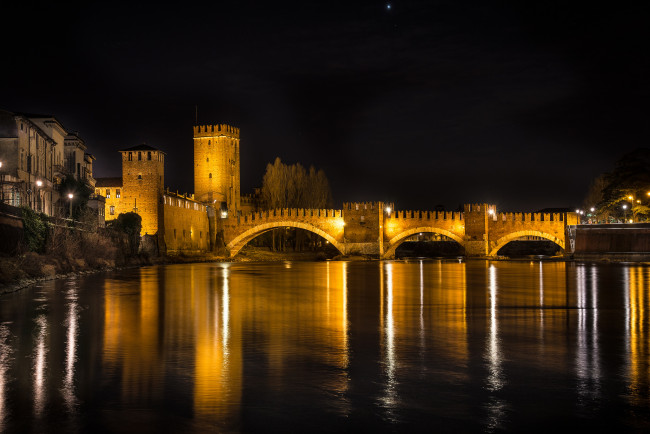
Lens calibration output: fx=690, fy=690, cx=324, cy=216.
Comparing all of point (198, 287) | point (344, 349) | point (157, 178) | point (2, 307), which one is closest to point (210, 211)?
point (157, 178)

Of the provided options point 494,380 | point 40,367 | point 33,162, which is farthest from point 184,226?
point 494,380

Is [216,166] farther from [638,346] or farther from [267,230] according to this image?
[638,346]

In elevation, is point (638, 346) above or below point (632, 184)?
below

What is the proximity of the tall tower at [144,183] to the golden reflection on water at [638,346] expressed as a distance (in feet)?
123

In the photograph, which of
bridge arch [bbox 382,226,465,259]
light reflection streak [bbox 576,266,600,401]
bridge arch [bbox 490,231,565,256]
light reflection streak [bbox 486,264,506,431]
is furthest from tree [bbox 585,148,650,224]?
light reflection streak [bbox 486,264,506,431]

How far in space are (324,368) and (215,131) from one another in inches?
2256

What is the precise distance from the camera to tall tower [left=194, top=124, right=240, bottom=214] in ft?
202

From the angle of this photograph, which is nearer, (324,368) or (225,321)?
(324,368)

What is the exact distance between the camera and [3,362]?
7.14 m

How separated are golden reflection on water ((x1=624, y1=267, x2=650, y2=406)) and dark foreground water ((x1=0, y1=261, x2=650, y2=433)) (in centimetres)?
2

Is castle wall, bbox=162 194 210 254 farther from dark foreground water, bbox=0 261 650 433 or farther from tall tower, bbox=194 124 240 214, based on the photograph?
dark foreground water, bbox=0 261 650 433

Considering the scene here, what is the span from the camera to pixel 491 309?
42.2 feet

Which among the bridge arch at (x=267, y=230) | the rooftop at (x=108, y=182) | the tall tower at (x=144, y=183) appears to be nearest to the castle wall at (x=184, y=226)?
the tall tower at (x=144, y=183)

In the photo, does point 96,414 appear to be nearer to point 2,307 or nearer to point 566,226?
point 2,307
